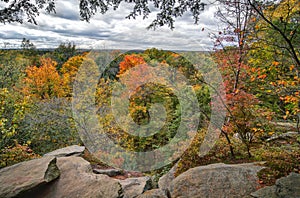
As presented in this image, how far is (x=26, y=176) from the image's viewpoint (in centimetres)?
377

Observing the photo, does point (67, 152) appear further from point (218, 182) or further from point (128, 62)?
point (128, 62)

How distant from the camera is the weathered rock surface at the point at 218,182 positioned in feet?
10.7

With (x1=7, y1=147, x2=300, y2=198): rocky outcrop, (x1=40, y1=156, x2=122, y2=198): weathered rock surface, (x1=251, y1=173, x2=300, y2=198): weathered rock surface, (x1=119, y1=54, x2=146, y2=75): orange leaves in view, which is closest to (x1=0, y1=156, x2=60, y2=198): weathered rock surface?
(x1=7, y1=147, x2=300, y2=198): rocky outcrop

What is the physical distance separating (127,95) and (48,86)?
6.46 metres

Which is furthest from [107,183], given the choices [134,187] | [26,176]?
[26,176]

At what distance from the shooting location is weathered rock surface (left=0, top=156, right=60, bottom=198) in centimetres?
348

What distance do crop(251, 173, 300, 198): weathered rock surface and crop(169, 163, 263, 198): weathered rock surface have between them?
30 cm

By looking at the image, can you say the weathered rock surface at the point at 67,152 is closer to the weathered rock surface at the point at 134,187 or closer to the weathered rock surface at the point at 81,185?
the weathered rock surface at the point at 81,185

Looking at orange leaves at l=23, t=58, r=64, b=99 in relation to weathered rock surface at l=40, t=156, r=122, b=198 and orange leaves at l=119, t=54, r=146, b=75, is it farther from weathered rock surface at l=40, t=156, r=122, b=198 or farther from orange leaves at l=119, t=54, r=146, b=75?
weathered rock surface at l=40, t=156, r=122, b=198

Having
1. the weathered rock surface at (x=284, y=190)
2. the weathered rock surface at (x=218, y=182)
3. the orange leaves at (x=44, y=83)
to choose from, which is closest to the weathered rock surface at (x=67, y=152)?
the weathered rock surface at (x=218, y=182)

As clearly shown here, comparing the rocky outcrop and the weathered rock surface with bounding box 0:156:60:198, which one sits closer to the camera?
the rocky outcrop

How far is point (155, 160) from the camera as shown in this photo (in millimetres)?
8859

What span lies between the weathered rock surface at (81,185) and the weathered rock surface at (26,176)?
6.9 inches

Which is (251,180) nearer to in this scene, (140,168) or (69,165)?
(69,165)
